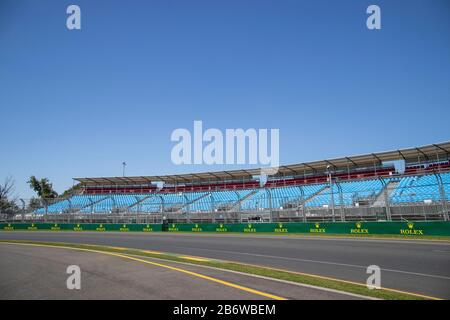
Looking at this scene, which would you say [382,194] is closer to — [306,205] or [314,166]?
[306,205]

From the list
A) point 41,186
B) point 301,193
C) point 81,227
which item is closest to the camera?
point 301,193

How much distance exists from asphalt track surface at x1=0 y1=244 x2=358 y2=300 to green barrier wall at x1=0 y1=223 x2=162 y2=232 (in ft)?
80.9

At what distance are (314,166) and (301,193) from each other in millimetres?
15782

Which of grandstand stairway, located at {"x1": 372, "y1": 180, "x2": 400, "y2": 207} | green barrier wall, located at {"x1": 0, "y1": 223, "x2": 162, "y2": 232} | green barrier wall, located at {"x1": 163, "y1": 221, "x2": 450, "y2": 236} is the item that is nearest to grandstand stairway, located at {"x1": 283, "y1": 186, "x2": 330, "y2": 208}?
green barrier wall, located at {"x1": 163, "y1": 221, "x2": 450, "y2": 236}

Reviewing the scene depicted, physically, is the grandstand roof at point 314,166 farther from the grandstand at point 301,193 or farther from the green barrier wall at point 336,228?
the green barrier wall at point 336,228

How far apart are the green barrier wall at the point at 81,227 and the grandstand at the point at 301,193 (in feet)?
2.78

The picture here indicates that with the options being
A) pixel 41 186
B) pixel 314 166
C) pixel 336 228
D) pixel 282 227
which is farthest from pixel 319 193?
pixel 41 186

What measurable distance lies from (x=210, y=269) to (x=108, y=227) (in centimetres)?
2990

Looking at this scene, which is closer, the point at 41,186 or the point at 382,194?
the point at 382,194

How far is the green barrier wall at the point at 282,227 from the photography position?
755 inches

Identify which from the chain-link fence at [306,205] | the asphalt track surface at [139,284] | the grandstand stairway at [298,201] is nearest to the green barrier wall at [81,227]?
the chain-link fence at [306,205]

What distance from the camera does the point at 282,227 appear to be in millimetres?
26172
